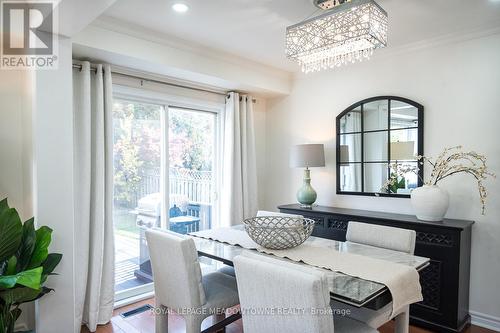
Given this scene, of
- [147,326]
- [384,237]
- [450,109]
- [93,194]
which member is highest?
[450,109]

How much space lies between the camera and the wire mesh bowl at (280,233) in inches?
81.4

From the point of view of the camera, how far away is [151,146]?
346 centimetres

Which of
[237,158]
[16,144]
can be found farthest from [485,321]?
[16,144]

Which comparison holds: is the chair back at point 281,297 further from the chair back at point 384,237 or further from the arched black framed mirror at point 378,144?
the arched black framed mirror at point 378,144

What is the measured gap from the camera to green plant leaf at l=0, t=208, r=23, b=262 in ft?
6.06

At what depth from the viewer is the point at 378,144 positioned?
11.0ft

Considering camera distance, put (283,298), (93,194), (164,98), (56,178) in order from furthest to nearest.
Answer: (164,98)
(93,194)
(56,178)
(283,298)

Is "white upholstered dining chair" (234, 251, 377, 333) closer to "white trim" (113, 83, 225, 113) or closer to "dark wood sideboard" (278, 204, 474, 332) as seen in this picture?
"dark wood sideboard" (278, 204, 474, 332)

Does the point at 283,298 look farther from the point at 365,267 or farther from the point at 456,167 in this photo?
the point at 456,167

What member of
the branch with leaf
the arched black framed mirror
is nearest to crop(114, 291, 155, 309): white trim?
the arched black framed mirror

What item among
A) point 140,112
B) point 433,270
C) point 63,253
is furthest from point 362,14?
point 63,253

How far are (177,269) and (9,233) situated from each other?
972 millimetres

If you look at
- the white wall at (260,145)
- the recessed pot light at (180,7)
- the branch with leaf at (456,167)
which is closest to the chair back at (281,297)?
the recessed pot light at (180,7)

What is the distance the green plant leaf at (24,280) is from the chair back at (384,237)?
2.07 m
